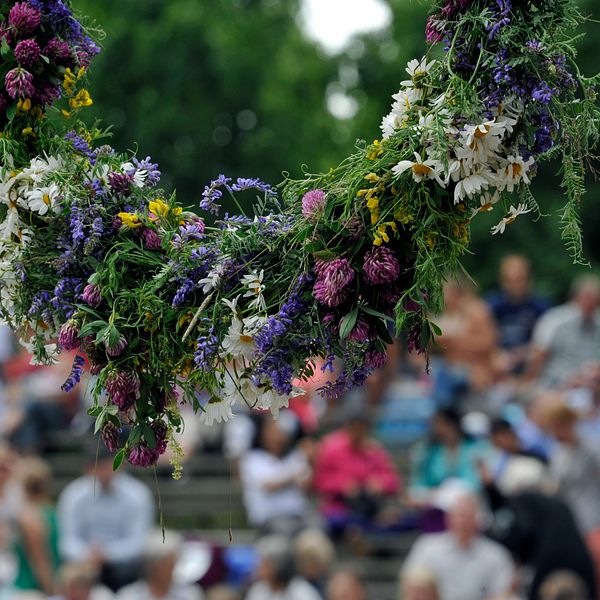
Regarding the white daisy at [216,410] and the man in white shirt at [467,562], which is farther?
the man in white shirt at [467,562]

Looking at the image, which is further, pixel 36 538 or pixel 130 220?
pixel 36 538

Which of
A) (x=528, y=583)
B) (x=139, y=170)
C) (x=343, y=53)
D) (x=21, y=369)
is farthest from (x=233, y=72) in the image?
(x=139, y=170)

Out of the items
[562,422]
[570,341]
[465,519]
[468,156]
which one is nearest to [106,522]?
[465,519]

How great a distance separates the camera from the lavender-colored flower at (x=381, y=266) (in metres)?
2.23

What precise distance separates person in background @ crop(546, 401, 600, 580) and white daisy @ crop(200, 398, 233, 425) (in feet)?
14.7

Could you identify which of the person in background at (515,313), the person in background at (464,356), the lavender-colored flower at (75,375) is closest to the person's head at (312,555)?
the person in background at (464,356)

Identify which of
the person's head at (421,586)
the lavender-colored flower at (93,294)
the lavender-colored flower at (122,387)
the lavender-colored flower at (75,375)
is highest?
the lavender-colored flower at (93,294)

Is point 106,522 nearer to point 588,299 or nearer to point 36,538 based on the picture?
point 36,538

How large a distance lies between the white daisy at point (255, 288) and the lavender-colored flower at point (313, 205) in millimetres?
142

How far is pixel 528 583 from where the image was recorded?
20.6 ft

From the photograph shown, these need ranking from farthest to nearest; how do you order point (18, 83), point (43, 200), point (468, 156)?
point (18, 83), point (43, 200), point (468, 156)

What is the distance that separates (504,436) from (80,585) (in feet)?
8.28

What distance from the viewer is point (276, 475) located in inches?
300

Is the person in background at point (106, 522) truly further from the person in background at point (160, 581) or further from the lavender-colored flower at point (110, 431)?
the lavender-colored flower at point (110, 431)
